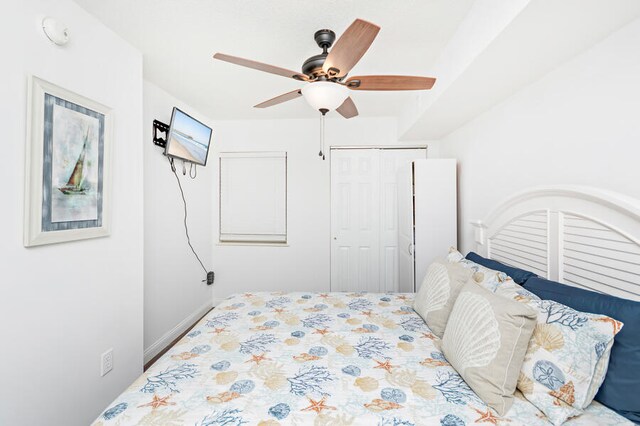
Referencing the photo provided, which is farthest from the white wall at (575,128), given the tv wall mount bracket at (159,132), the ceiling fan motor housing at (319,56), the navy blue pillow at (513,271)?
the tv wall mount bracket at (159,132)

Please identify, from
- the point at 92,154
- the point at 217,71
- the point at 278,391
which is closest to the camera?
the point at 278,391

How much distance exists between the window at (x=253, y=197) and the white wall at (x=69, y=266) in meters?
1.74

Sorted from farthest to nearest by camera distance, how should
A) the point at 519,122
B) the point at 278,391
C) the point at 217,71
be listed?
1. the point at 217,71
2. the point at 519,122
3. the point at 278,391

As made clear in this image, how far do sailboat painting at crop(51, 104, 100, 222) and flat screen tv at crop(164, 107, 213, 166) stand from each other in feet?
3.08

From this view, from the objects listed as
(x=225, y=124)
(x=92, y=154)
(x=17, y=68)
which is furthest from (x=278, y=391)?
(x=225, y=124)

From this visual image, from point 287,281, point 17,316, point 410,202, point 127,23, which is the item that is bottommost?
point 287,281

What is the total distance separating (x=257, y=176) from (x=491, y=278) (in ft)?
9.64

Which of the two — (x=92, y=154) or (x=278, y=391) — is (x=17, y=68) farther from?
(x=278, y=391)

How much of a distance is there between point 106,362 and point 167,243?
4.09 ft

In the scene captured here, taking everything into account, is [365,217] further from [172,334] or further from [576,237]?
[172,334]

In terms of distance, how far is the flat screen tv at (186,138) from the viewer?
8.60ft

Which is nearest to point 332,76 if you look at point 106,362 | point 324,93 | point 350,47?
point 324,93

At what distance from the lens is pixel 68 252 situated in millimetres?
1571

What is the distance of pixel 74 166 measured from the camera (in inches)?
61.5
